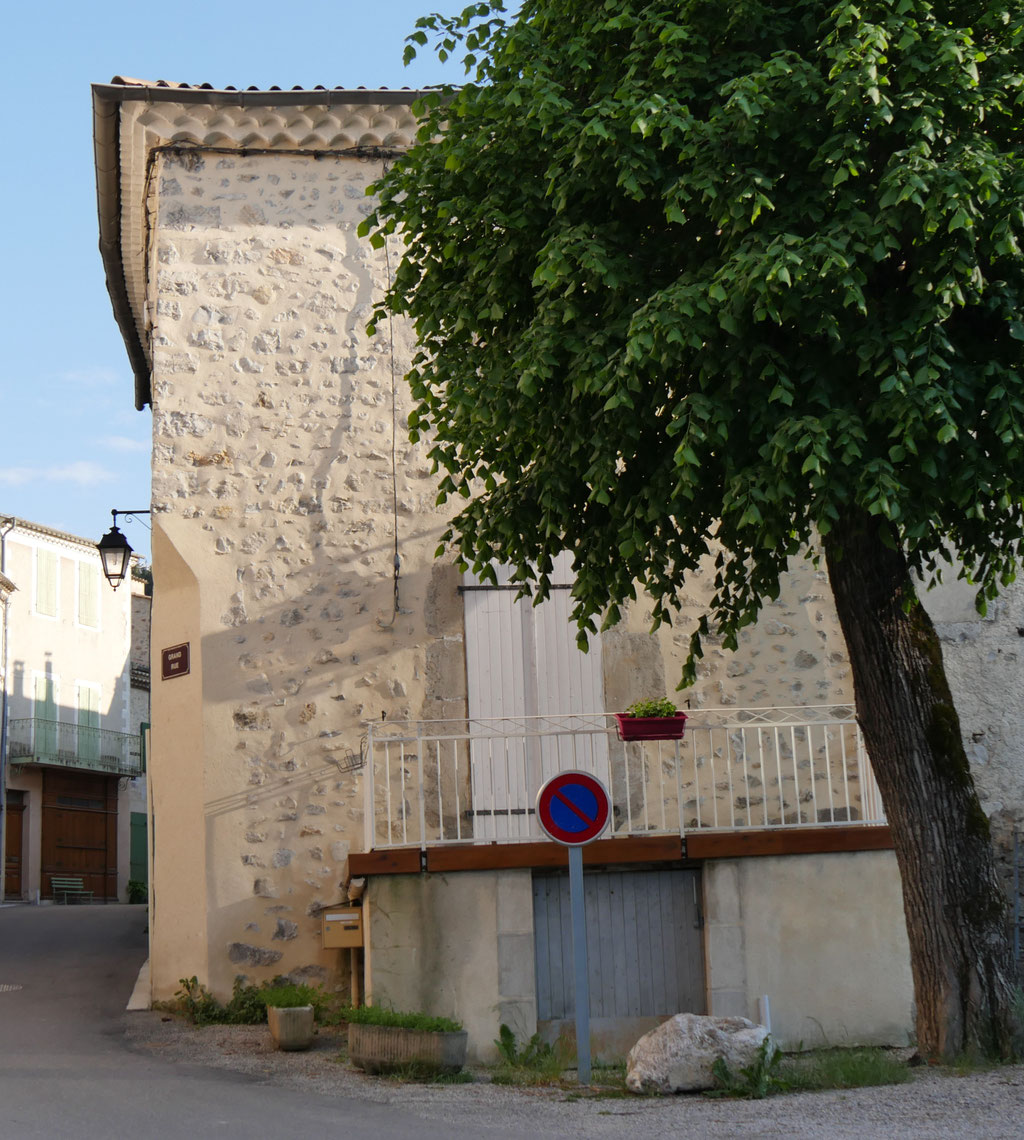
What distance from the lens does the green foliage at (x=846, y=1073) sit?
22.8ft

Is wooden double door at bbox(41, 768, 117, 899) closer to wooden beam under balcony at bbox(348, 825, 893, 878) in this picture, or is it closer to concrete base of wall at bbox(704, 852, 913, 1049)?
wooden beam under balcony at bbox(348, 825, 893, 878)

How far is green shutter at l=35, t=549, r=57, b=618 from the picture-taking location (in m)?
28.4

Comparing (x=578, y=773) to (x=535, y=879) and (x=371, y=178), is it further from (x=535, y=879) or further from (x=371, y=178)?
(x=371, y=178)

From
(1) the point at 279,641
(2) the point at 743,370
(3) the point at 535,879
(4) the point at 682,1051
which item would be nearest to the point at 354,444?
(1) the point at 279,641

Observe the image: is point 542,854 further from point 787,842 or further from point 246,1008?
point 246,1008

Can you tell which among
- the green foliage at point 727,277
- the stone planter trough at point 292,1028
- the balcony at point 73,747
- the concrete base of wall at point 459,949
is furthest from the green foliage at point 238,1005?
the balcony at point 73,747

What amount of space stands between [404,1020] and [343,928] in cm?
231

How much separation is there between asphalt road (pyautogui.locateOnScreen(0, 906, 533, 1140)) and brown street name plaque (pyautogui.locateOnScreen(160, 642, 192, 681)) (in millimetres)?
2607

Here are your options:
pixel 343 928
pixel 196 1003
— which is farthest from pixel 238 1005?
pixel 343 928

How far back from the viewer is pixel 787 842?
9.12m

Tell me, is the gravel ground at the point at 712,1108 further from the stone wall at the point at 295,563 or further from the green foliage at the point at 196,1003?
the stone wall at the point at 295,563

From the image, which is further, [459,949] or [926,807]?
[459,949]

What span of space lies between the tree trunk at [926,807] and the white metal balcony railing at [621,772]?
2.72 meters

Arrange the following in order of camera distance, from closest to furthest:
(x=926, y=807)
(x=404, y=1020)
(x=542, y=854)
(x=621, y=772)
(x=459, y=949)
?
(x=926, y=807), (x=404, y=1020), (x=459, y=949), (x=542, y=854), (x=621, y=772)
